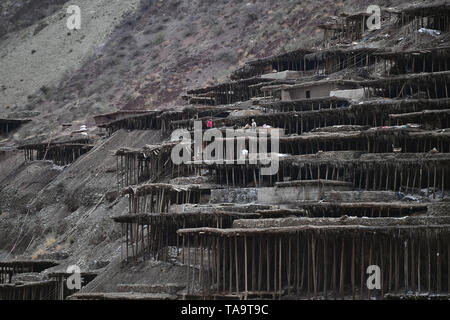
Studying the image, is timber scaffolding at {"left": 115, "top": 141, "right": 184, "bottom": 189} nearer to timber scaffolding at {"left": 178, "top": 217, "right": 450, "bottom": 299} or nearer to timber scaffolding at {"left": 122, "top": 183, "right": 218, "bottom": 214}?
timber scaffolding at {"left": 122, "top": 183, "right": 218, "bottom": 214}

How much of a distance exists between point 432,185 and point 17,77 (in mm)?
77110

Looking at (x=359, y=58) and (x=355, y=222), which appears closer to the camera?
(x=355, y=222)

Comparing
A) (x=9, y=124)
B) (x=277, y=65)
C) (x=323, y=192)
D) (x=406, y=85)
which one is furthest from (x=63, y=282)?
(x=9, y=124)

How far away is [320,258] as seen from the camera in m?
43.0

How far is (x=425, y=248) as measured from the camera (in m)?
40.7

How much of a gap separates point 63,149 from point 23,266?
21.7 meters

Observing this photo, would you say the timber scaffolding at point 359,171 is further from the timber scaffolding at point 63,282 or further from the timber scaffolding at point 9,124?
the timber scaffolding at point 9,124

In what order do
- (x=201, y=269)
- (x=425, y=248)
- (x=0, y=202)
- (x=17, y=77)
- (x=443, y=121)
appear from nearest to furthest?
(x=425, y=248)
(x=201, y=269)
(x=443, y=121)
(x=0, y=202)
(x=17, y=77)

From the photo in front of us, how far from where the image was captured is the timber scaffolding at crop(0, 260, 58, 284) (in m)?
57.6

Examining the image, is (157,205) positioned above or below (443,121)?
below

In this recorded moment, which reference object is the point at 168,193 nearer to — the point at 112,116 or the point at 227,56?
the point at 112,116

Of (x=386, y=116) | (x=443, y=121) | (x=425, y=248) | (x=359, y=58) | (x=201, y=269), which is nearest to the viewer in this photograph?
(x=425, y=248)

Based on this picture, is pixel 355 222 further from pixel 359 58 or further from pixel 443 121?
pixel 359 58
